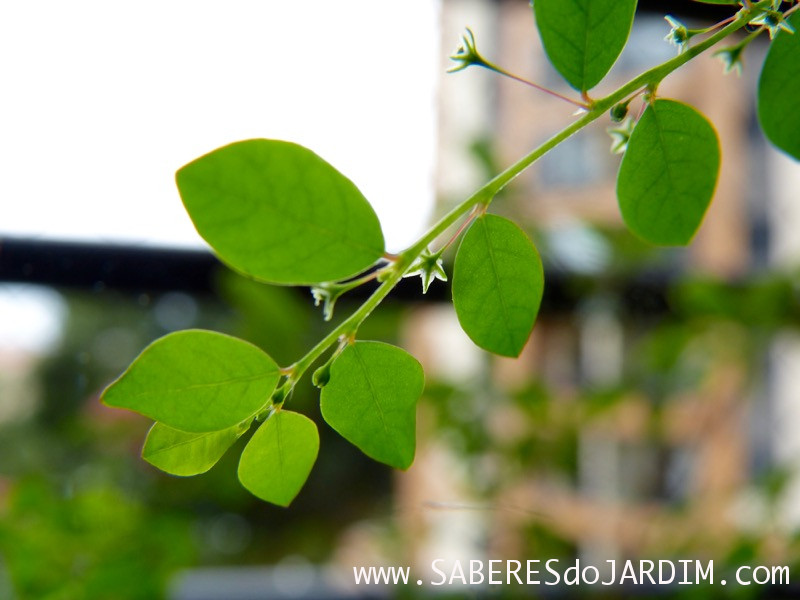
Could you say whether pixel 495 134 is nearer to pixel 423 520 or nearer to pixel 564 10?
pixel 423 520

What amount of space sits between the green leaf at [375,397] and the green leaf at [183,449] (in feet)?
0.08

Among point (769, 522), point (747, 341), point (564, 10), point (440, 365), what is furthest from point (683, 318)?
point (564, 10)

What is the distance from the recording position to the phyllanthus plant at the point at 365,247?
0.49ft

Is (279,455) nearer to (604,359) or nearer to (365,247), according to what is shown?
(365,247)

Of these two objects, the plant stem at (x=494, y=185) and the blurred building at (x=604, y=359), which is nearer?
the plant stem at (x=494, y=185)

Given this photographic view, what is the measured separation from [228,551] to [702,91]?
1.40 metres

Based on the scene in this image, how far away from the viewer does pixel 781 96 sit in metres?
0.21

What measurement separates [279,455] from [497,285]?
0.07 meters

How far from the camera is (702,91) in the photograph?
1.24 m

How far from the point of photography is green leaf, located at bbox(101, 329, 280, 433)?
0.16 meters

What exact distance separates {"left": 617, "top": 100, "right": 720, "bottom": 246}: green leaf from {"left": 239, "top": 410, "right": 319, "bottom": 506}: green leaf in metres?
0.10

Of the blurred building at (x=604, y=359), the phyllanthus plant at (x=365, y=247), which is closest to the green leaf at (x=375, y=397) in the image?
the phyllanthus plant at (x=365, y=247)

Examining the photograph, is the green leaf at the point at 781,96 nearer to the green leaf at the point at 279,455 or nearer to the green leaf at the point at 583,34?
the green leaf at the point at 583,34

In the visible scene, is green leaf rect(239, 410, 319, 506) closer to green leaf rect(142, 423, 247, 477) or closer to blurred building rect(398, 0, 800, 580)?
green leaf rect(142, 423, 247, 477)
